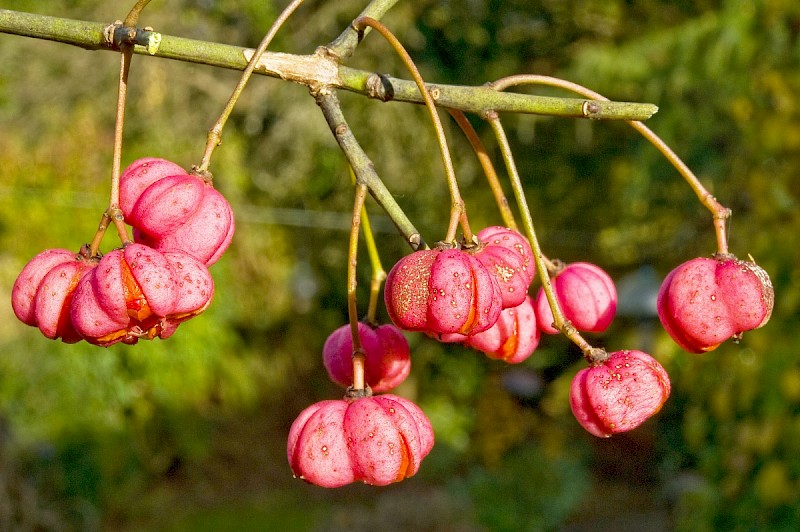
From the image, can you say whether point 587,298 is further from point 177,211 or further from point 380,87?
point 177,211

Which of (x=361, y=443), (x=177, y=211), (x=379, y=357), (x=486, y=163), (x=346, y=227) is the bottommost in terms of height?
(x=361, y=443)

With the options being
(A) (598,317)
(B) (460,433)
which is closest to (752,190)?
(A) (598,317)

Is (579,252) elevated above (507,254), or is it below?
above

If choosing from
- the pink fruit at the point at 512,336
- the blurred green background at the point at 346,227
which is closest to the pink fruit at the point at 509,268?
the pink fruit at the point at 512,336

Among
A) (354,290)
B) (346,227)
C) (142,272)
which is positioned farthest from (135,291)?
(346,227)

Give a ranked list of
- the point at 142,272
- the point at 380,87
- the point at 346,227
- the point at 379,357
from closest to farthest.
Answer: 1. the point at 142,272
2. the point at 380,87
3. the point at 379,357
4. the point at 346,227

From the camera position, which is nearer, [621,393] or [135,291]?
[135,291]

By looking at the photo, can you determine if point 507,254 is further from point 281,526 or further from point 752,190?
point 281,526

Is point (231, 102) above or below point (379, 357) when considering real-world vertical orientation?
above

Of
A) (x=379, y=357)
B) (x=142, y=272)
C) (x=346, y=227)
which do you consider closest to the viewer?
(x=142, y=272)
